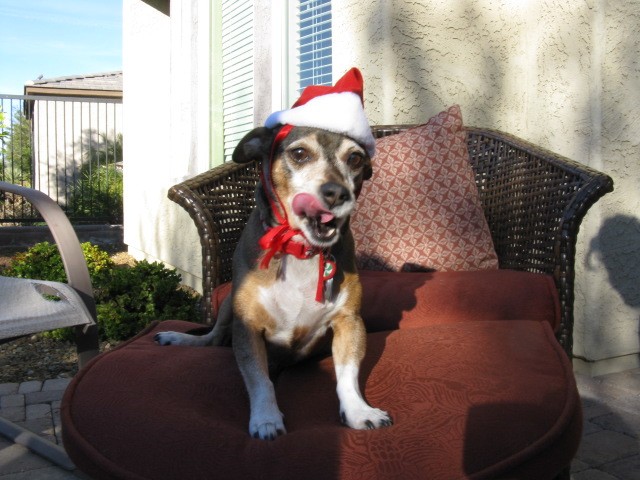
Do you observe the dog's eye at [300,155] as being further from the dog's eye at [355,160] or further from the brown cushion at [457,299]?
the brown cushion at [457,299]

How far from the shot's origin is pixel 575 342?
3969 mm

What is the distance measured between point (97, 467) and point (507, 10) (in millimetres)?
3713

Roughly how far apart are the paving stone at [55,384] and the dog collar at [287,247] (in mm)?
2382

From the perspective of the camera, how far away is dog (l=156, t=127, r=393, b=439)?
2.06 m

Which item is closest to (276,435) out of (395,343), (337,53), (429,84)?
(395,343)

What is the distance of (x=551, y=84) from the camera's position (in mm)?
4047

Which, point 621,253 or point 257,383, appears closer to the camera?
point 257,383

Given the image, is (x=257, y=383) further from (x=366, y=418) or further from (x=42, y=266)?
(x=42, y=266)

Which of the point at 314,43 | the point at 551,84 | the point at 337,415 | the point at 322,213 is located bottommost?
the point at 337,415

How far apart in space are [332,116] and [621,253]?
92.3 inches

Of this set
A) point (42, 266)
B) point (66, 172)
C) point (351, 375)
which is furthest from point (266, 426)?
point (66, 172)

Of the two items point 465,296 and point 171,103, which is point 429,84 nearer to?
point 465,296

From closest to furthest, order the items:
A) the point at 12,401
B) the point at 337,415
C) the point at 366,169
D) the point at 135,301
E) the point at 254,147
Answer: the point at 337,415 → the point at 254,147 → the point at 366,169 → the point at 12,401 → the point at 135,301

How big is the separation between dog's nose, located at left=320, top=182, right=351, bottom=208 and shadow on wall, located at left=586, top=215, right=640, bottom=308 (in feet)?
7.71
